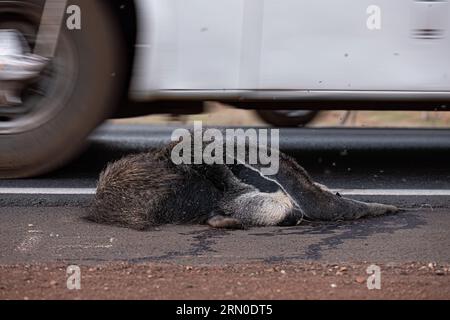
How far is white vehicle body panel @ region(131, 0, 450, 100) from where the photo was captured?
227 inches

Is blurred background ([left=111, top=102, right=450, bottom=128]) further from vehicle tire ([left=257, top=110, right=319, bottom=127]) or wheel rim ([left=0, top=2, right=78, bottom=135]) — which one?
wheel rim ([left=0, top=2, right=78, bottom=135])

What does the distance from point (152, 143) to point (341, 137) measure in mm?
1522

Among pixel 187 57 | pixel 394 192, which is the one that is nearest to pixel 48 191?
pixel 187 57

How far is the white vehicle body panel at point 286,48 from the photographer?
5.77 meters

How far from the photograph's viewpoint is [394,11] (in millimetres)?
5816

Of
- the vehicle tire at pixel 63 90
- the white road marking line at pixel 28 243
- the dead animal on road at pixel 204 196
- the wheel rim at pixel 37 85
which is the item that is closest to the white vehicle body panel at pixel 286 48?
the vehicle tire at pixel 63 90

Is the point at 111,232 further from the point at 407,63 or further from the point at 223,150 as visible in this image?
the point at 407,63

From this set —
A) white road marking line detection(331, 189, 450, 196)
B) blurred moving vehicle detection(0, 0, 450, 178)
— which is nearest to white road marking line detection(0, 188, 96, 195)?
blurred moving vehicle detection(0, 0, 450, 178)

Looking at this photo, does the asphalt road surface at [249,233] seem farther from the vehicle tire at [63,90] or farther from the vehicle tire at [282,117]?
the vehicle tire at [282,117]

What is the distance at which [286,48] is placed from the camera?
19.1ft

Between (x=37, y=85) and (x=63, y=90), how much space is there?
15cm

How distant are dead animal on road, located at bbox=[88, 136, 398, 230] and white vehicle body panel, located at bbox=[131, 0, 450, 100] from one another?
97 cm

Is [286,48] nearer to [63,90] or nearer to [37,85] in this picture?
[63,90]
